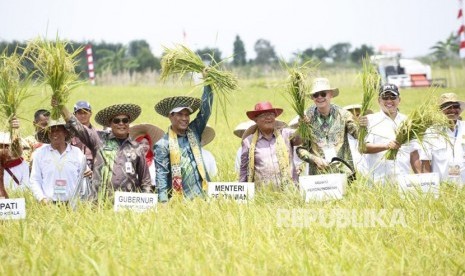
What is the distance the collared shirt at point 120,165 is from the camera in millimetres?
5754

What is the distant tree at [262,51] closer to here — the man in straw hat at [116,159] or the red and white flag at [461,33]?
the red and white flag at [461,33]

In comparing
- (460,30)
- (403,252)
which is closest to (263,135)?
(403,252)

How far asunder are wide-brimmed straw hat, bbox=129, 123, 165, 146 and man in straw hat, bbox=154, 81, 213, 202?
1.16 m

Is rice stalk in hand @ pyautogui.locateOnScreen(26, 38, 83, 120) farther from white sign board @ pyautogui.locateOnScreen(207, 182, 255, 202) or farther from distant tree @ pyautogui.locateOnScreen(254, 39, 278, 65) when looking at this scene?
distant tree @ pyautogui.locateOnScreen(254, 39, 278, 65)

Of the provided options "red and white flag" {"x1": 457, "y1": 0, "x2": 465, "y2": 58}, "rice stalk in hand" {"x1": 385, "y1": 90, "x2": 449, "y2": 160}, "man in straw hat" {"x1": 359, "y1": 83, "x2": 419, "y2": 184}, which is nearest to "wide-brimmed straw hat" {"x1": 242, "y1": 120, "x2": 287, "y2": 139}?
"man in straw hat" {"x1": 359, "y1": 83, "x2": 419, "y2": 184}

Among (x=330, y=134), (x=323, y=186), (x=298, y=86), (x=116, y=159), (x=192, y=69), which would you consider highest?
(x=192, y=69)

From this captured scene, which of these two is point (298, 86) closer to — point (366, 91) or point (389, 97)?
point (366, 91)

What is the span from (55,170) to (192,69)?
1.43m

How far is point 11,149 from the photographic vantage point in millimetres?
5805

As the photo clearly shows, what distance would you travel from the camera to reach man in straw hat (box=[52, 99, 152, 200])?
18.9 ft

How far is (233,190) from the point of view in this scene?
5.49m

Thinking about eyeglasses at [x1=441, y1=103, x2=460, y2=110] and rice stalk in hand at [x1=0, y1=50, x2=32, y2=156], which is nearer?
rice stalk in hand at [x1=0, y1=50, x2=32, y2=156]

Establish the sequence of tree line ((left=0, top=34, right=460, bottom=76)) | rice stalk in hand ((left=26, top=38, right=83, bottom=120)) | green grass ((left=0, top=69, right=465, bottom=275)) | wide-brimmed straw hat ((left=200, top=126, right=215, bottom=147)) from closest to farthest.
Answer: green grass ((left=0, top=69, right=465, bottom=275)) < rice stalk in hand ((left=26, top=38, right=83, bottom=120)) < wide-brimmed straw hat ((left=200, top=126, right=215, bottom=147)) < tree line ((left=0, top=34, right=460, bottom=76))

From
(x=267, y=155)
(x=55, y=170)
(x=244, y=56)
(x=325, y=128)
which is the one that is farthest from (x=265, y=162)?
(x=244, y=56)
